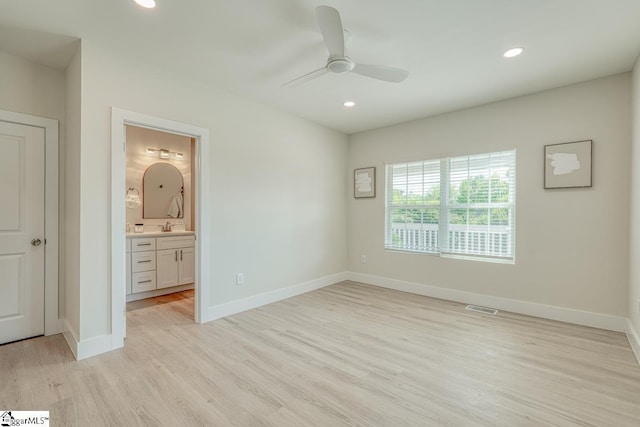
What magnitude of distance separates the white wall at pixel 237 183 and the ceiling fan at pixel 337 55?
1263mm

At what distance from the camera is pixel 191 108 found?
3121 mm

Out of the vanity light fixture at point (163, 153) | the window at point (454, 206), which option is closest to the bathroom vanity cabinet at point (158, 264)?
the vanity light fixture at point (163, 153)

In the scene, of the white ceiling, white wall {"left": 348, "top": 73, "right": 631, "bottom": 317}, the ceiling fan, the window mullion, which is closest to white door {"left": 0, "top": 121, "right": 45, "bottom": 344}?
the white ceiling

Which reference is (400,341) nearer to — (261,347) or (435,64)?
(261,347)

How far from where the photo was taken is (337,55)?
220cm

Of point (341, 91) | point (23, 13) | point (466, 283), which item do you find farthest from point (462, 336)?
point (23, 13)

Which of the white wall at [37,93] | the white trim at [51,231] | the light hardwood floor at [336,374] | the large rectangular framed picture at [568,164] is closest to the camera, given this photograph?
the light hardwood floor at [336,374]

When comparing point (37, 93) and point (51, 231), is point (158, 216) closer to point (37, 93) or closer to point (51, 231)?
point (51, 231)

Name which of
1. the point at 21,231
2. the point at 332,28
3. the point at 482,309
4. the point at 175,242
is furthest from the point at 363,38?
the point at 175,242

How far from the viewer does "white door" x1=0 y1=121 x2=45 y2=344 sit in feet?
8.76

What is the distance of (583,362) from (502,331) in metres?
0.68

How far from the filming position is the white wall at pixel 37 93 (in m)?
2.64

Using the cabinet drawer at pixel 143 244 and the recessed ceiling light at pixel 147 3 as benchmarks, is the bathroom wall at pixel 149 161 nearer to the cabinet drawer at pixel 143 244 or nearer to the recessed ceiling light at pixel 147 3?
the cabinet drawer at pixel 143 244

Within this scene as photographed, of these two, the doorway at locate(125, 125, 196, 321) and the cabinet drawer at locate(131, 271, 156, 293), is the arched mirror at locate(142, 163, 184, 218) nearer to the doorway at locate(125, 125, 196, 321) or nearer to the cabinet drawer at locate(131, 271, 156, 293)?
the doorway at locate(125, 125, 196, 321)
